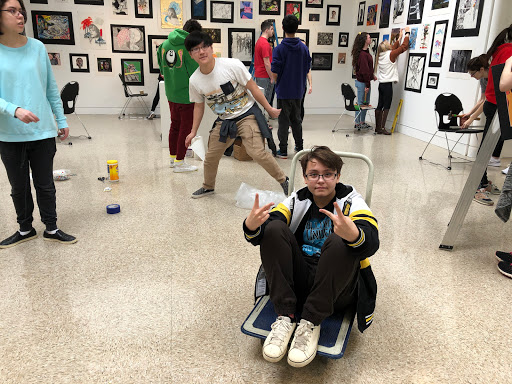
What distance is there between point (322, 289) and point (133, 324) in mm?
1111

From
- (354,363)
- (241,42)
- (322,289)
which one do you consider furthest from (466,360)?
(241,42)

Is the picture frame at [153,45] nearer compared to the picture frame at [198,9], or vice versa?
the picture frame at [198,9]

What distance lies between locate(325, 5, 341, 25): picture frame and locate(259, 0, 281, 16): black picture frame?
1.16 meters

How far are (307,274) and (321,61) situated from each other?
8885mm

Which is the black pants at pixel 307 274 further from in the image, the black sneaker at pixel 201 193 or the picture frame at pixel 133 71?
the picture frame at pixel 133 71

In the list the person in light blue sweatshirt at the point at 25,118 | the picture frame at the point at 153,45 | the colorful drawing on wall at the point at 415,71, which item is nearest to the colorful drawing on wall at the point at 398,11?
the colorful drawing on wall at the point at 415,71

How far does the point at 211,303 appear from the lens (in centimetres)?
255

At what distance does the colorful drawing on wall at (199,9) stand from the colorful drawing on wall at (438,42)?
4.84 m

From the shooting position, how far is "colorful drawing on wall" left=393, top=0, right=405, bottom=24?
7797 mm

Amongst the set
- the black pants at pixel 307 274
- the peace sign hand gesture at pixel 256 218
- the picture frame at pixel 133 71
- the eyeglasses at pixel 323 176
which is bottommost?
the black pants at pixel 307 274

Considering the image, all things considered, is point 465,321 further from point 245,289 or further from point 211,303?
point 211,303

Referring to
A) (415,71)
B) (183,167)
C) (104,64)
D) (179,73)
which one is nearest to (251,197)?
(183,167)

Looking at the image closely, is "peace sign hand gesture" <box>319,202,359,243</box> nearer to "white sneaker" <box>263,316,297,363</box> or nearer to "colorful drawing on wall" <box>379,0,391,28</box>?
"white sneaker" <box>263,316,297,363</box>

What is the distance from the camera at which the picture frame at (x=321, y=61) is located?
10062 mm
